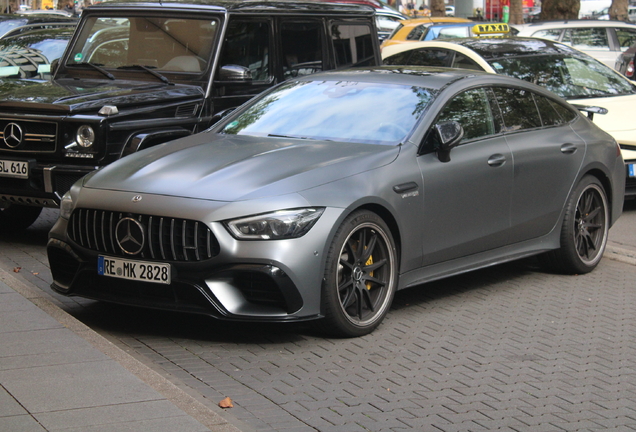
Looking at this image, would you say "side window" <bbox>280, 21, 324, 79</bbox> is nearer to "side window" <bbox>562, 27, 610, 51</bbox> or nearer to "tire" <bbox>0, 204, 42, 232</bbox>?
"tire" <bbox>0, 204, 42, 232</bbox>

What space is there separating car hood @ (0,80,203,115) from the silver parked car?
1277mm

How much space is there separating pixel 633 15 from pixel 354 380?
62934 mm

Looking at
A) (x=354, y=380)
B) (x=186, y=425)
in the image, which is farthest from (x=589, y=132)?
(x=186, y=425)

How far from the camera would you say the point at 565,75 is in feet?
39.0

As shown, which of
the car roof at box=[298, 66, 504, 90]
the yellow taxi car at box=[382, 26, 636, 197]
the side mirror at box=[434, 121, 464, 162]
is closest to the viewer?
the side mirror at box=[434, 121, 464, 162]

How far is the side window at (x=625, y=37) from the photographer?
2230cm

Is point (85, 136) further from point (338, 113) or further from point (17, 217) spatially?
point (338, 113)

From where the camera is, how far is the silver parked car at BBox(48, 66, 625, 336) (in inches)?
224

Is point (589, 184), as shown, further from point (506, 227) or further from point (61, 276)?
point (61, 276)

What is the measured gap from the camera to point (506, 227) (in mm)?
7262

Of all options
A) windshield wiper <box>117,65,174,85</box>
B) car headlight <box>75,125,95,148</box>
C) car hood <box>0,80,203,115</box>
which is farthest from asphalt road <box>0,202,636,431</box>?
windshield wiper <box>117,65,174,85</box>

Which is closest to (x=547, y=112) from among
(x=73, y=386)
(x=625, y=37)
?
(x=73, y=386)

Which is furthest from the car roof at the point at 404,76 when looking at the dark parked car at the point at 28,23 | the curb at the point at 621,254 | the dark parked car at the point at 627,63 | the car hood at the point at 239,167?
the dark parked car at the point at 627,63

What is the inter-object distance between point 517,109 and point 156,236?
3.24 m
